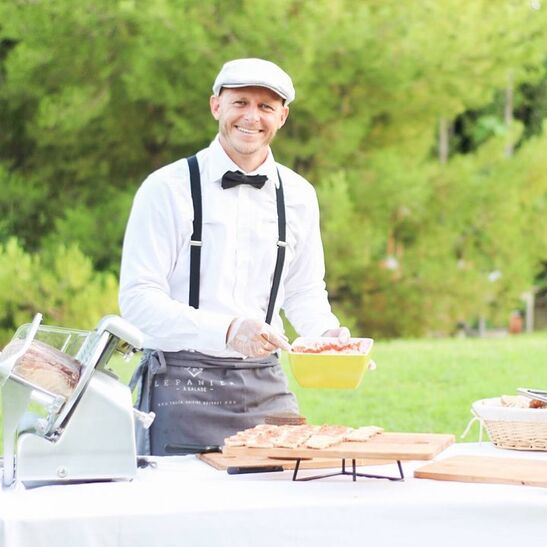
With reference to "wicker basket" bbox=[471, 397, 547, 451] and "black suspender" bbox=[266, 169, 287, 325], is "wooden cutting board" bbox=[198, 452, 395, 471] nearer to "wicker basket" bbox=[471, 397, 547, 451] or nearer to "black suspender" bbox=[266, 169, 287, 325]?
"wicker basket" bbox=[471, 397, 547, 451]

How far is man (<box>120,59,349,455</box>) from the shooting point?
9.70 ft

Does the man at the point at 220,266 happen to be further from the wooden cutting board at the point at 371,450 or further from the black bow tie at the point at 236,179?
the wooden cutting board at the point at 371,450

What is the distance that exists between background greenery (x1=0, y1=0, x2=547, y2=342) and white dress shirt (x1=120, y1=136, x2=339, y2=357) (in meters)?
8.31

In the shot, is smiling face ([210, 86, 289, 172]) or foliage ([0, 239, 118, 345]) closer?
smiling face ([210, 86, 289, 172])

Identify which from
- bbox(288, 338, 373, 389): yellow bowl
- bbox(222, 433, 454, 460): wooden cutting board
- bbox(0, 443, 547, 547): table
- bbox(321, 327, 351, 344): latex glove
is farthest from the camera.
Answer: bbox(321, 327, 351, 344): latex glove

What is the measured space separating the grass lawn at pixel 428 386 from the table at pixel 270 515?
5.13m

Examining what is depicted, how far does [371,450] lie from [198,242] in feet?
2.87

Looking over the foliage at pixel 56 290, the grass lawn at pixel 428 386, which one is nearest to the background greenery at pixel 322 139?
the foliage at pixel 56 290

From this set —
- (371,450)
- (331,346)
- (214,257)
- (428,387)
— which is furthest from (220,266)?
(428,387)

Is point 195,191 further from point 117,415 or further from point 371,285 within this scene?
point 371,285

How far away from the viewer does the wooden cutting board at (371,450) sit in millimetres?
2393

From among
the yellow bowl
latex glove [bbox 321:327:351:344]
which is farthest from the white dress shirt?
the yellow bowl

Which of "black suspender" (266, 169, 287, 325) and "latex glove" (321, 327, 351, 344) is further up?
"black suspender" (266, 169, 287, 325)

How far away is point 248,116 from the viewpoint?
2.99 m
